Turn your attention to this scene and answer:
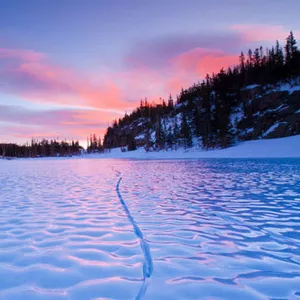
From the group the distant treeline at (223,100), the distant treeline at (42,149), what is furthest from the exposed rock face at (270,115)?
the distant treeline at (42,149)

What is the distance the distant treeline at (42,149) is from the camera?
12544cm

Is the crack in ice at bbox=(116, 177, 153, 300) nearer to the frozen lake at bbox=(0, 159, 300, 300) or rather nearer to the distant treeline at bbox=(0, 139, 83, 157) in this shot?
the frozen lake at bbox=(0, 159, 300, 300)

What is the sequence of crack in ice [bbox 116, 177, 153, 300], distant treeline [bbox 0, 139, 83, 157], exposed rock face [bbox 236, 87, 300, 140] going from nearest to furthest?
crack in ice [bbox 116, 177, 153, 300] < exposed rock face [bbox 236, 87, 300, 140] < distant treeline [bbox 0, 139, 83, 157]

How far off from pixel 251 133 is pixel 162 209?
157 ft

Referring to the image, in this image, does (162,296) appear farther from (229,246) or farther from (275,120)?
(275,120)

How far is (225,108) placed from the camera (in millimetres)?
Result: 56781

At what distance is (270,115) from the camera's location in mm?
49094

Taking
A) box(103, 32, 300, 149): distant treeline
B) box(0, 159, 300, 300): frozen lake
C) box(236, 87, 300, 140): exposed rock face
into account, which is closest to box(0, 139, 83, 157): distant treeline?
box(103, 32, 300, 149): distant treeline

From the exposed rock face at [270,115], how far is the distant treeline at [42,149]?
95.0 metres

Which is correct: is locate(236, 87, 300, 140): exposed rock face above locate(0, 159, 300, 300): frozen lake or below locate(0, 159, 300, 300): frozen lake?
above

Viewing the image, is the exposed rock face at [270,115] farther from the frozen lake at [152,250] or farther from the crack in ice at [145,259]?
the crack in ice at [145,259]

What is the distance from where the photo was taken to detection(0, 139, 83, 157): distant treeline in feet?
412

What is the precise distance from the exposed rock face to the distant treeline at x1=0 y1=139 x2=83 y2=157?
95.0 m

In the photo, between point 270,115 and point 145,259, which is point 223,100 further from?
point 145,259
